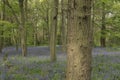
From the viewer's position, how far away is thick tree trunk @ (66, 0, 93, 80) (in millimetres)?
3914

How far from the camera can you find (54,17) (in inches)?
555

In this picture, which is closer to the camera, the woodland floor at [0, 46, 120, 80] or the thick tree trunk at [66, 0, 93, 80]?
the thick tree trunk at [66, 0, 93, 80]

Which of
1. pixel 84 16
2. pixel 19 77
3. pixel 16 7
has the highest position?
pixel 16 7

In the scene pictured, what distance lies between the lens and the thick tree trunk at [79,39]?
12.8 feet

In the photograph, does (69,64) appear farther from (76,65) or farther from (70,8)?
(70,8)

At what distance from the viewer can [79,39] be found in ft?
12.9

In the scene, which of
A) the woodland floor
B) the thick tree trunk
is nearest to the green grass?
the woodland floor

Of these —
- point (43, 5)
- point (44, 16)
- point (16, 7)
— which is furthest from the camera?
point (44, 16)

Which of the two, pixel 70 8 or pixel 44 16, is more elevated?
pixel 44 16

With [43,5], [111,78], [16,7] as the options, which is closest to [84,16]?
[111,78]

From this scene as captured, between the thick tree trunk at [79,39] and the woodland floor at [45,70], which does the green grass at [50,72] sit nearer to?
the woodland floor at [45,70]

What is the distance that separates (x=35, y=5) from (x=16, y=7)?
19.9 m

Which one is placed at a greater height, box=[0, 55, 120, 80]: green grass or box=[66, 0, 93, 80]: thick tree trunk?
box=[66, 0, 93, 80]: thick tree trunk

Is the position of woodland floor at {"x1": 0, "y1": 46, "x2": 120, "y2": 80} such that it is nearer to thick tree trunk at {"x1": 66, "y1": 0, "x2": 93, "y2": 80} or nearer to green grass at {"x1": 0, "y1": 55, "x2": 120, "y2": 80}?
green grass at {"x1": 0, "y1": 55, "x2": 120, "y2": 80}
